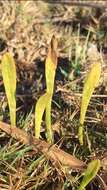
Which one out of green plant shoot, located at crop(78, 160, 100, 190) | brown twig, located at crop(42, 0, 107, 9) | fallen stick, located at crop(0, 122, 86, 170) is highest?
brown twig, located at crop(42, 0, 107, 9)

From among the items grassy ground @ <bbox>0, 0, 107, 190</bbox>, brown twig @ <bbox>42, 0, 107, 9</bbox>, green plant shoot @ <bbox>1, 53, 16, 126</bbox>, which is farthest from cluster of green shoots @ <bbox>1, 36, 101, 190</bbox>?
brown twig @ <bbox>42, 0, 107, 9</bbox>

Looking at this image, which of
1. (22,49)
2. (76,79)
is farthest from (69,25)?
(76,79)

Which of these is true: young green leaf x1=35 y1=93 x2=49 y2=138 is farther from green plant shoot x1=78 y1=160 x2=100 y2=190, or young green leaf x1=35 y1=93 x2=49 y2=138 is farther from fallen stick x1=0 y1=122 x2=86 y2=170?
green plant shoot x1=78 y1=160 x2=100 y2=190

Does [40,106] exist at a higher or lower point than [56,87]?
higher

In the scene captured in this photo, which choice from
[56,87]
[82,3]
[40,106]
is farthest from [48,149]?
[82,3]

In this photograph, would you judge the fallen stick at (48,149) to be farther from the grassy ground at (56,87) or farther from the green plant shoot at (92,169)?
the green plant shoot at (92,169)

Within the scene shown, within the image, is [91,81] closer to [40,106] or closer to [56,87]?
[40,106]
